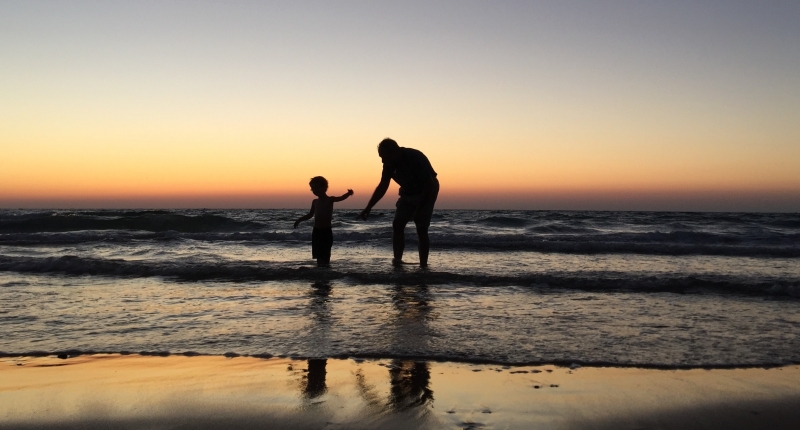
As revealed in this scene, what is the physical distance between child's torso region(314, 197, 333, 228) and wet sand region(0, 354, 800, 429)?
15.3 feet

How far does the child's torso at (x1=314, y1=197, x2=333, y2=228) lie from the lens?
797cm

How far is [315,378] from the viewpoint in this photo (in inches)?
115

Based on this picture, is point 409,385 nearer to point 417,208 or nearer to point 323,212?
point 417,208

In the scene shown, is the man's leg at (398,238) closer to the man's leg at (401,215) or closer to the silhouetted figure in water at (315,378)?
the man's leg at (401,215)

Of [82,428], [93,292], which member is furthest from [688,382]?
[93,292]

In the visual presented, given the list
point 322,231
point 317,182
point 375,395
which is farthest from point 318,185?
point 375,395

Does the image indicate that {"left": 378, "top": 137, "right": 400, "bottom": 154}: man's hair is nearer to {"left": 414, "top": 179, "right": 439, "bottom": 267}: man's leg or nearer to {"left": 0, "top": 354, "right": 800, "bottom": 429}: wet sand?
{"left": 414, "top": 179, "right": 439, "bottom": 267}: man's leg

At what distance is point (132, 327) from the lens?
4.19 m

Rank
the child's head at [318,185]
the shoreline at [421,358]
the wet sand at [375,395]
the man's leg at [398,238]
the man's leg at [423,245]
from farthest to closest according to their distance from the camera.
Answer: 1. the child's head at [318,185]
2. the man's leg at [398,238]
3. the man's leg at [423,245]
4. the shoreline at [421,358]
5. the wet sand at [375,395]

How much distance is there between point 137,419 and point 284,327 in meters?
1.80

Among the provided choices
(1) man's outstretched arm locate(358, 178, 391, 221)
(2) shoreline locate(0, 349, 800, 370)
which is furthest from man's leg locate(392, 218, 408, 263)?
(2) shoreline locate(0, 349, 800, 370)

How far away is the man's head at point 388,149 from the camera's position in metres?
7.11

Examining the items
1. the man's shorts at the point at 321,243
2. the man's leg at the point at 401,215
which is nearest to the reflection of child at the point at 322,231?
the man's shorts at the point at 321,243

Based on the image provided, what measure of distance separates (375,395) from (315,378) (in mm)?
422
